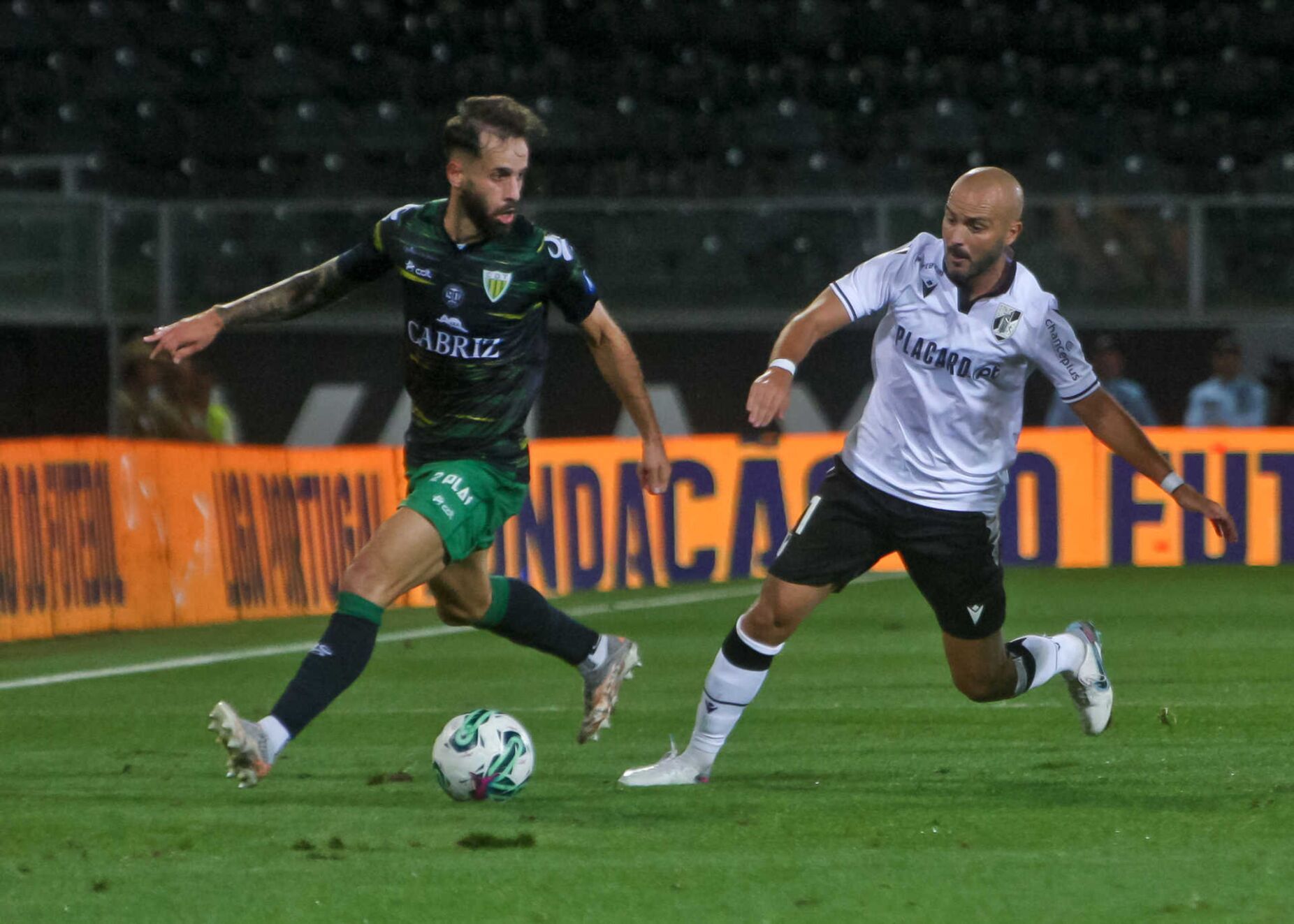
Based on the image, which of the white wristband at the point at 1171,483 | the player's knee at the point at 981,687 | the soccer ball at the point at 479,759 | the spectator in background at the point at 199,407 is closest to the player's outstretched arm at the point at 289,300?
the soccer ball at the point at 479,759

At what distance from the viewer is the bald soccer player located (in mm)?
6617

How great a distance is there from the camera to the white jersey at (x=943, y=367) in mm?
6645

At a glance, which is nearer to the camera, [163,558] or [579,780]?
[579,780]

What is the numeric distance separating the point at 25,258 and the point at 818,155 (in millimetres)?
7819

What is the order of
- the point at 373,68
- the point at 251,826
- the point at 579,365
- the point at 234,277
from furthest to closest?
the point at 373,68 → the point at 579,365 → the point at 234,277 → the point at 251,826

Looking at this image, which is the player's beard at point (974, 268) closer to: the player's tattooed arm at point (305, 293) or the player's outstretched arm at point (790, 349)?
the player's outstretched arm at point (790, 349)

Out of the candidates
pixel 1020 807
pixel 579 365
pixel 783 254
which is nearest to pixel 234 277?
pixel 579 365

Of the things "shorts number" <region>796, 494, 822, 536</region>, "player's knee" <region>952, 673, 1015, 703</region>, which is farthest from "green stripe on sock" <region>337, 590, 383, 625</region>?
"player's knee" <region>952, 673, 1015, 703</region>

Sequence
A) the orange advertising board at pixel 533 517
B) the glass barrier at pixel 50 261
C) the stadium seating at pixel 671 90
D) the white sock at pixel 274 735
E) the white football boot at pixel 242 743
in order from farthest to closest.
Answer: the stadium seating at pixel 671 90 → the glass barrier at pixel 50 261 → the orange advertising board at pixel 533 517 → the white sock at pixel 274 735 → the white football boot at pixel 242 743

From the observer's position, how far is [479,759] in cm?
651

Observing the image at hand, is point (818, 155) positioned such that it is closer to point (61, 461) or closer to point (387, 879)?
point (61, 461)

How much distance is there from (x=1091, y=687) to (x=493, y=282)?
2609 mm

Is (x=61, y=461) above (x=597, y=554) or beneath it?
above

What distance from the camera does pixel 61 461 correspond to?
13008 mm
